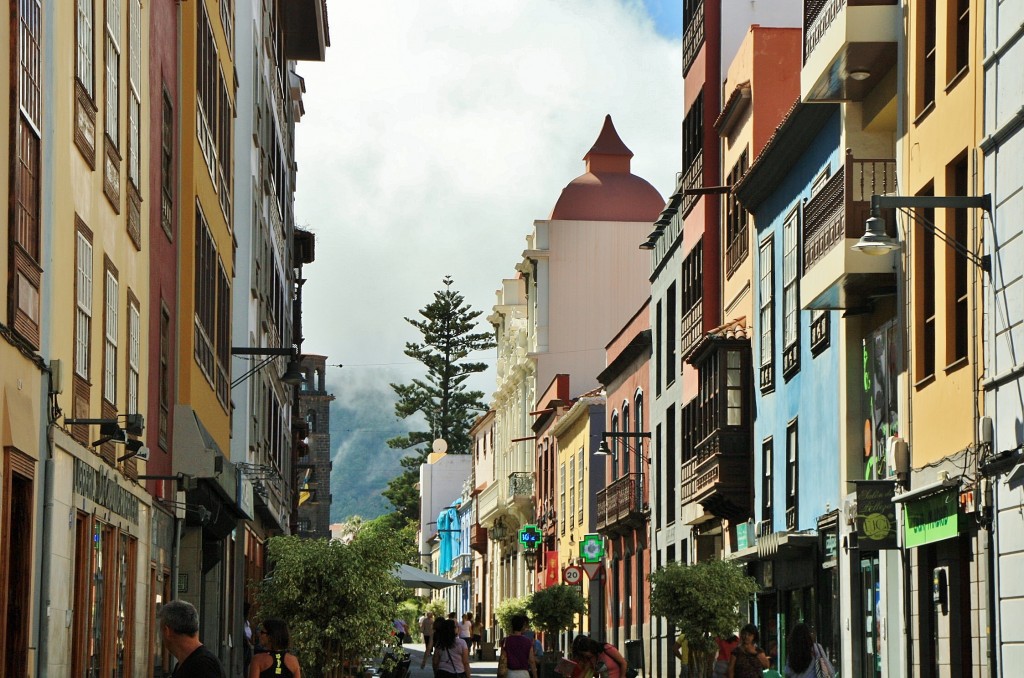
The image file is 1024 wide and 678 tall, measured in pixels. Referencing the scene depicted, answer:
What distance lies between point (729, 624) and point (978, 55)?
1274cm

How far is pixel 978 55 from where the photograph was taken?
57.4ft

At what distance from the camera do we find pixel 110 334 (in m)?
17.8

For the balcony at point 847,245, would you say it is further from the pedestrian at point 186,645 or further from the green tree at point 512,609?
the green tree at point 512,609

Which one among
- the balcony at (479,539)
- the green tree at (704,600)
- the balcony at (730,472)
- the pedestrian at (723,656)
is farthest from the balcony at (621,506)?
the balcony at (479,539)

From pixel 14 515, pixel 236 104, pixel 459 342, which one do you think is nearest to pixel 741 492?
pixel 236 104

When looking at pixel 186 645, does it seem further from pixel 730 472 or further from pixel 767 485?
pixel 730 472

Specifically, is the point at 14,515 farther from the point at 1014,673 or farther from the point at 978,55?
the point at 978,55

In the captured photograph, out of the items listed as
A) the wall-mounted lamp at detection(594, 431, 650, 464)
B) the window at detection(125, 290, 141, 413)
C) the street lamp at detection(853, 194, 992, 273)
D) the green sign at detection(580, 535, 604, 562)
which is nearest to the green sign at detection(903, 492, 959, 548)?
the street lamp at detection(853, 194, 992, 273)

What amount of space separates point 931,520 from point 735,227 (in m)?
15.2

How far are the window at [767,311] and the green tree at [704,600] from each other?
3671mm

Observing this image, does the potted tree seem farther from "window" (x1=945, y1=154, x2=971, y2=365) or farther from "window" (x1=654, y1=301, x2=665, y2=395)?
"window" (x1=945, y1=154, x2=971, y2=365)

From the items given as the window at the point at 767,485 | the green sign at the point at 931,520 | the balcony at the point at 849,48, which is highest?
the balcony at the point at 849,48

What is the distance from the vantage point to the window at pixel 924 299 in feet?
65.8

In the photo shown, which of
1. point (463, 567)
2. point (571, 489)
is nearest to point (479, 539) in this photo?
point (463, 567)
